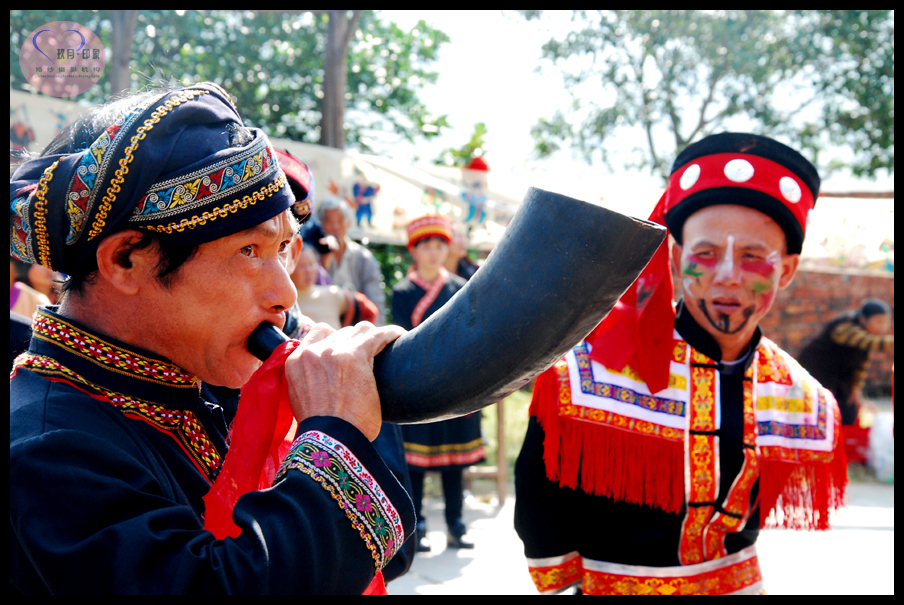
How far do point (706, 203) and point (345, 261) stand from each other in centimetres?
392

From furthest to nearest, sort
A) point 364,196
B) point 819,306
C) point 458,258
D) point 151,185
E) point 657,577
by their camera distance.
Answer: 1. point 819,306
2. point 364,196
3. point 458,258
4. point 657,577
5. point 151,185

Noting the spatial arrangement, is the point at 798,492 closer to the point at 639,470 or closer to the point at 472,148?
the point at 639,470

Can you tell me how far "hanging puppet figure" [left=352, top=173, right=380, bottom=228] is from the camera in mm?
6074

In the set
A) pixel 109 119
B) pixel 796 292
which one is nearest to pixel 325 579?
pixel 109 119

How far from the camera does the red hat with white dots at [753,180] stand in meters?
1.97

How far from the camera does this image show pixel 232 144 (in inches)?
45.3

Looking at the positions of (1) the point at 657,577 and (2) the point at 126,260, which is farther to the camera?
(1) the point at 657,577

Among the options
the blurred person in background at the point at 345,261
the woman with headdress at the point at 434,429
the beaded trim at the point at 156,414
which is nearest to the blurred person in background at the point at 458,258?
the woman with headdress at the point at 434,429

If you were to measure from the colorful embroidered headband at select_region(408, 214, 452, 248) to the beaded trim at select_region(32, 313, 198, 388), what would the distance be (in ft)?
14.0

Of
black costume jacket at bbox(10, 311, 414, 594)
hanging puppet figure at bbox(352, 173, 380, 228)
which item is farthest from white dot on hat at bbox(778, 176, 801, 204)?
hanging puppet figure at bbox(352, 173, 380, 228)

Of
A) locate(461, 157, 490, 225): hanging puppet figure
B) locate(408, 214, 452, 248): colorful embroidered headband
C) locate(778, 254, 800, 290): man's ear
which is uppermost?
locate(778, 254, 800, 290): man's ear

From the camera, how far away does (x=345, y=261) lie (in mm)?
5605

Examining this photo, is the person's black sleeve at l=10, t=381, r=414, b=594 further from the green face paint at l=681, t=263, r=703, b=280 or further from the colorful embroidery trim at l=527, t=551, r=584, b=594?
the green face paint at l=681, t=263, r=703, b=280

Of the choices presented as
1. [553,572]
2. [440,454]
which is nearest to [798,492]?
[553,572]
